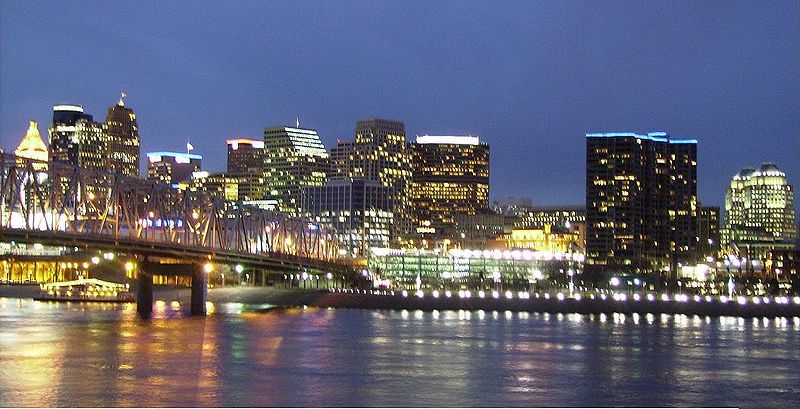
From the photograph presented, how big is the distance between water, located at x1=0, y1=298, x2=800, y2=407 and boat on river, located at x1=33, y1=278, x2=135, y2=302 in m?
55.4

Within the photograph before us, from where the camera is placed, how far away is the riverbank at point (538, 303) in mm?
137375

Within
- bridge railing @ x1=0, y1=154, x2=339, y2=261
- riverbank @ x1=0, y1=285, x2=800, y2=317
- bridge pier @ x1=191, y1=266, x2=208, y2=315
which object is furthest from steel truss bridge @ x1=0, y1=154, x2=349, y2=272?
riverbank @ x1=0, y1=285, x2=800, y2=317

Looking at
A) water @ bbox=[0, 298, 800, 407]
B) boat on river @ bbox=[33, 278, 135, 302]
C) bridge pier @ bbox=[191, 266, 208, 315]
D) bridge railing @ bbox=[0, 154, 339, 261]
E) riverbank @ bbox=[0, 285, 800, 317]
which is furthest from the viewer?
boat on river @ bbox=[33, 278, 135, 302]

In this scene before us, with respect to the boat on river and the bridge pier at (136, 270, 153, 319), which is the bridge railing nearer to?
the bridge pier at (136, 270, 153, 319)

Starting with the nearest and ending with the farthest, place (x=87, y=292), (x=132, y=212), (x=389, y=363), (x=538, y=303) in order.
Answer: (x=389, y=363) < (x=132, y=212) < (x=538, y=303) < (x=87, y=292)

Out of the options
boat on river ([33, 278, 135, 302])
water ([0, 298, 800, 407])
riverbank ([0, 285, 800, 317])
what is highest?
boat on river ([33, 278, 135, 302])

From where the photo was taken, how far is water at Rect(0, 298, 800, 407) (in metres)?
57.0

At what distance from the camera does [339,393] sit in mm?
57875

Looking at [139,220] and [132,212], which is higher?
[132,212]

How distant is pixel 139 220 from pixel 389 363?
52647mm

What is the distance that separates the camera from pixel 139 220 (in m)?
118

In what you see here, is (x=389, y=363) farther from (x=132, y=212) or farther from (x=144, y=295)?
(x=144, y=295)

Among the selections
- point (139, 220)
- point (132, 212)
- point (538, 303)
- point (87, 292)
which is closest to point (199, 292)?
point (132, 212)

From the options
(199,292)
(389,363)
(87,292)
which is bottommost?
(389,363)
